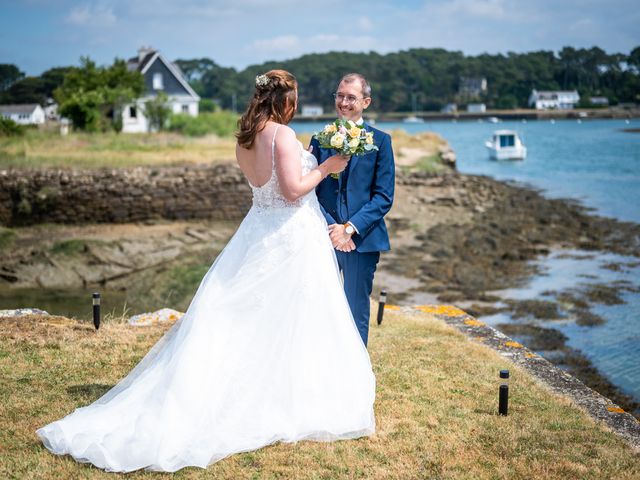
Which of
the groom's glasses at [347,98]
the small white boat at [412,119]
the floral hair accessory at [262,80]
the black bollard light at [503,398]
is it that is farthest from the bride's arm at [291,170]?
the small white boat at [412,119]

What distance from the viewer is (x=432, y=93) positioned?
581ft

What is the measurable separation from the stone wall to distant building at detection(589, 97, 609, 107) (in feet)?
475

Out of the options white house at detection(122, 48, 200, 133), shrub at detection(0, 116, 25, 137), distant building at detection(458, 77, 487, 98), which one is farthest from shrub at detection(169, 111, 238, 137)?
distant building at detection(458, 77, 487, 98)

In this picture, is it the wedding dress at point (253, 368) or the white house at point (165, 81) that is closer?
the wedding dress at point (253, 368)

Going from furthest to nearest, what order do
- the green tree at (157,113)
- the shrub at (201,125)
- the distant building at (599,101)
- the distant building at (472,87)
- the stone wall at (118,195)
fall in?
the distant building at (472,87) → the distant building at (599,101) → the green tree at (157,113) → the shrub at (201,125) → the stone wall at (118,195)

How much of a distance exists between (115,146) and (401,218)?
15.0 metres

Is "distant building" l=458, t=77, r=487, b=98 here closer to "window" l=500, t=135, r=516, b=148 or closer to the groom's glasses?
"window" l=500, t=135, r=516, b=148

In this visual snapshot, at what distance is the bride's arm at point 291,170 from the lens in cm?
549

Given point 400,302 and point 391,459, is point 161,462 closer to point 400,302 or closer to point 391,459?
point 391,459

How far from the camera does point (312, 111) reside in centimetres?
16950

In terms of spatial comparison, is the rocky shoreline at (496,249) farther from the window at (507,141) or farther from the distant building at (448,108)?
the distant building at (448,108)

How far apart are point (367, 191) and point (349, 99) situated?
2.70ft

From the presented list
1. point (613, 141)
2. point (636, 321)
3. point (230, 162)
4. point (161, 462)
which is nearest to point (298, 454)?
point (161, 462)

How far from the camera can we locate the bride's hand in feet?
19.1
